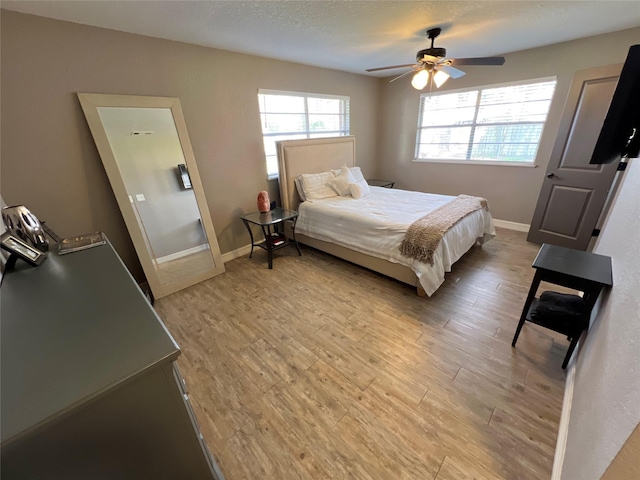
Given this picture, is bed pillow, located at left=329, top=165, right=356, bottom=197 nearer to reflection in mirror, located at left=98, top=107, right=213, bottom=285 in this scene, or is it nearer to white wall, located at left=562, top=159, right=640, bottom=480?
reflection in mirror, located at left=98, top=107, right=213, bottom=285

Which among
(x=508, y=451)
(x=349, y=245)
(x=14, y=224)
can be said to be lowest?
(x=508, y=451)

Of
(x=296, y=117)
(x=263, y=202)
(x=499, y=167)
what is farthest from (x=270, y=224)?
(x=499, y=167)

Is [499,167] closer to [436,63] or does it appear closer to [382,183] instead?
[382,183]

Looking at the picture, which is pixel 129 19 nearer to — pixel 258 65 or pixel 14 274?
pixel 258 65

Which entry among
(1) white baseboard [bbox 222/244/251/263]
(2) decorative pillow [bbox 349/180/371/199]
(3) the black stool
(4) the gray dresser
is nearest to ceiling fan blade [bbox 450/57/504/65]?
(2) decorative pillow [bbox 349/180/371/199]

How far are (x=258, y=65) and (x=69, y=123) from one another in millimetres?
2013

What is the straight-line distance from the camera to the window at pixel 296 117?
135 inches

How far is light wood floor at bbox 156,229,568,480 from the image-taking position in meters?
1.28

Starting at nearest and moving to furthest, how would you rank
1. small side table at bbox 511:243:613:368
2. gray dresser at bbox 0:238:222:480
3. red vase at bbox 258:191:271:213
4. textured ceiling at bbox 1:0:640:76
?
gray dresser at bbox 0:238:222:480, small side table at bbox 511:243:613:368, textured ceiling at bbox 1:0:640:76, red vase at bbox 258:191:271:213

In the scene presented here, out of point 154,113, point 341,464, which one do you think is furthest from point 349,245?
point 154,113

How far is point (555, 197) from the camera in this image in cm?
317

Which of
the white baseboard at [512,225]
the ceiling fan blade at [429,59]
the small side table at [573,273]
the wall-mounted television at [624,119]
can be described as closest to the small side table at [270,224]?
the ceiling fan blade at [429,59]

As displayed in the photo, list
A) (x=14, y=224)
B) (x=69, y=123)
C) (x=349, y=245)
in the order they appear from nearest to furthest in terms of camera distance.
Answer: (x=14, y=224), (x=69, y=123), (x=349, y=245)

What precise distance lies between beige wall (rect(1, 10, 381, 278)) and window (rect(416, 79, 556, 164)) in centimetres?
261
